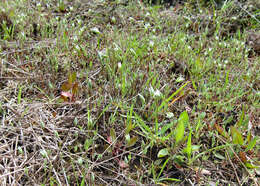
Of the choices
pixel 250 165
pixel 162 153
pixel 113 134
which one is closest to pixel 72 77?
pixel 113 134

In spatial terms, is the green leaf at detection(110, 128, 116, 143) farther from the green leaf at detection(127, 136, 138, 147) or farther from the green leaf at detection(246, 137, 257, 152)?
the green leaf at detection(246, 137, 257, 152)

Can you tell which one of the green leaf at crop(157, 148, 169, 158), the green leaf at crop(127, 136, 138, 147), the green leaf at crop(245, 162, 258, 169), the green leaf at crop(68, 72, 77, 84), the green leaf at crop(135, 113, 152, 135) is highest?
the green leaf at crop(68, 72, 77, 84)

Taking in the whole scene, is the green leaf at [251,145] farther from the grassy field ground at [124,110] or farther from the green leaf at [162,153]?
the green leaf at [162,153]

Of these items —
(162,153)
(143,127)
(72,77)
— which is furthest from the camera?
(72,77)

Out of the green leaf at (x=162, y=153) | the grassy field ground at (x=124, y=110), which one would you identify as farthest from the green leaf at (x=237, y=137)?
the green leaf at (x=162, y=153)

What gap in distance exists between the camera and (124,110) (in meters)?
1.65

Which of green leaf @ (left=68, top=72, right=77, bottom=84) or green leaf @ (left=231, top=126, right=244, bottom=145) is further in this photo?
green leaf @ (left=68, top=72, right=77, bottom=84)

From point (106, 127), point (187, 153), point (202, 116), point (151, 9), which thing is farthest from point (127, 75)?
point (151, 9)

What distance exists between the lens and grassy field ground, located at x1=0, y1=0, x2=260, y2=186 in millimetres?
1407

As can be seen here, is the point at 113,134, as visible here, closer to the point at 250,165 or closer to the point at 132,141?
the point at 132,141

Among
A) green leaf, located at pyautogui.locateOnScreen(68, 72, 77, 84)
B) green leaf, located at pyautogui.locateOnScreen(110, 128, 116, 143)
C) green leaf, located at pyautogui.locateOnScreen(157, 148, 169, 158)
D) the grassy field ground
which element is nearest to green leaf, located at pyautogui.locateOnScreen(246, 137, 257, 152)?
the grassy field ground

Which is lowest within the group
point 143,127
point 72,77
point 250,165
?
point 250,165

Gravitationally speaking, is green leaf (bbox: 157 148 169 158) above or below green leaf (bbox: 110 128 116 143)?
below

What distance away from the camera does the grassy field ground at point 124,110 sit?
1.41 metres
